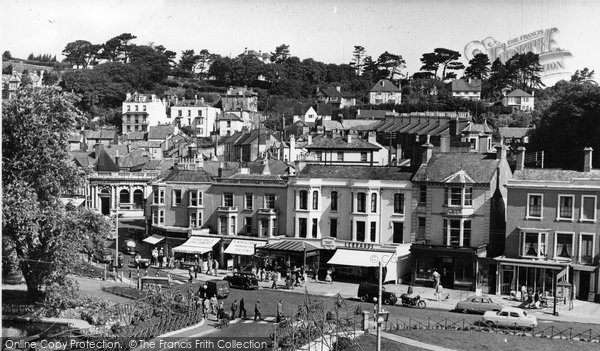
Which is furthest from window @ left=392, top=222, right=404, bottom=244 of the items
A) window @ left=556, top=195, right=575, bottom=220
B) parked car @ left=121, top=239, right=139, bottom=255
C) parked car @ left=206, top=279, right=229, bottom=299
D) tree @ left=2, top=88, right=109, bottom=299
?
tree @ left=2, top=88, right=109, bottom=299

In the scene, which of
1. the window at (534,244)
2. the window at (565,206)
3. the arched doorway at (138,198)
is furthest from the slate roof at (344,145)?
the window at (565,206)

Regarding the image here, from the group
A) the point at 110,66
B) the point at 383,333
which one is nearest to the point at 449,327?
the point at 383,333

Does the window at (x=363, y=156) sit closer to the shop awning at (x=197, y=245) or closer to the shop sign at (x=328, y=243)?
the shop sign at (x=328, y=243)

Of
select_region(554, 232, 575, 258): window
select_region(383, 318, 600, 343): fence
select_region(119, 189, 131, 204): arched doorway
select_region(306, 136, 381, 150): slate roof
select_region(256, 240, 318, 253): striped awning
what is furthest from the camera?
select_region(119, 189, 131, 204): arched doorway

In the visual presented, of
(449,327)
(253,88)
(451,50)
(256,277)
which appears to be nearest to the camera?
(449,327)

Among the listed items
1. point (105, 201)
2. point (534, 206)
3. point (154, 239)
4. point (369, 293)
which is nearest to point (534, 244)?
point (534, 206)

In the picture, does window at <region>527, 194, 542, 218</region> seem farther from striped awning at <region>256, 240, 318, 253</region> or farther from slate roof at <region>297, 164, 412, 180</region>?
striped awning at <region>256, 240, 318, 253</region>

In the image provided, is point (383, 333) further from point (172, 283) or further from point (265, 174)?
point (265, 174)
